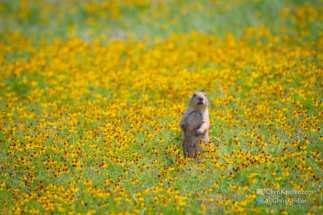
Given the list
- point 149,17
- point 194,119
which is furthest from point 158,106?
point 149,17

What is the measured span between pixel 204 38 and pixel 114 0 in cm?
546

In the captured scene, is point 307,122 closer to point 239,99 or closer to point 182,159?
point 239,99

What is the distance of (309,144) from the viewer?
5934 millimetres

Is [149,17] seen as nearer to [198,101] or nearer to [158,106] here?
[158,106]

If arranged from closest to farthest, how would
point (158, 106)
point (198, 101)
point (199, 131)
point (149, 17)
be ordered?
point (199, 131)
point (198, 101)
point (158, 106)
point (149, 17)

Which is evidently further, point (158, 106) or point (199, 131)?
point (158, 106)

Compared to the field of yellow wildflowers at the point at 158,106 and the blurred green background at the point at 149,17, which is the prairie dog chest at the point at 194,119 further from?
the blurred green background at the point at 149,17

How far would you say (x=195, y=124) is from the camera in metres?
5.87

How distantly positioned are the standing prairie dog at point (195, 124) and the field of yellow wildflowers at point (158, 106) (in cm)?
22

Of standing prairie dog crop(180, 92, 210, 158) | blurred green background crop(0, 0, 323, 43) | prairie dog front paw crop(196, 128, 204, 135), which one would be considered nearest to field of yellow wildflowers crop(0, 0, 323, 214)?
blurred green background crop(0, 0, 323, 43)

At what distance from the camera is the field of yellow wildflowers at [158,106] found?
5.11 m

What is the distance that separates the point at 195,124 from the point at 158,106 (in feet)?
8.03

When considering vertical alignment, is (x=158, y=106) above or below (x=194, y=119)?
below

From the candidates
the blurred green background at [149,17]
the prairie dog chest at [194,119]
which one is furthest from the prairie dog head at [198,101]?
the blurred green background at [149,17]
